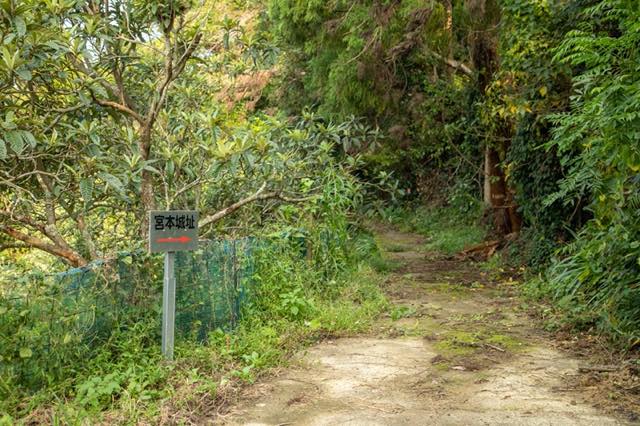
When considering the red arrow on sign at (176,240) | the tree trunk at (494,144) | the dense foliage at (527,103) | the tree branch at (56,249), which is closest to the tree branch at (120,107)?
the tree branch at (56,249)

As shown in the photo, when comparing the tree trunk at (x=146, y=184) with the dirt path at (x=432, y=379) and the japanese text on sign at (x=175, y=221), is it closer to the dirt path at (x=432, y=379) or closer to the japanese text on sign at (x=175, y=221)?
the japanese text on sign at (x=175, y=221)

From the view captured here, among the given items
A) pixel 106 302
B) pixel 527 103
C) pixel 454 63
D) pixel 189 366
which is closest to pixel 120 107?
pixel 106 302

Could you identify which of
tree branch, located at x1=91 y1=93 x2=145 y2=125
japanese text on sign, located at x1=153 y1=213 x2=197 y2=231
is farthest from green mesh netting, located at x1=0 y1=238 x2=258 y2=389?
tree branch, located at x1=91 y1=93 x2=145 y2=125

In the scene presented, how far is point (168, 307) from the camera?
4859 millimetres

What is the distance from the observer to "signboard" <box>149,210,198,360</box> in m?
4.76

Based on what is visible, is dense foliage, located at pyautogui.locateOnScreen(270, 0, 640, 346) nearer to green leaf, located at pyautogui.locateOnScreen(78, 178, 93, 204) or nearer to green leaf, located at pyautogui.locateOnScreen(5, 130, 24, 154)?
green leaf, located at pyautogui.locateOnScreen(78, 178, 93, 204)

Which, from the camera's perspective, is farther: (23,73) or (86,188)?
(86,188)

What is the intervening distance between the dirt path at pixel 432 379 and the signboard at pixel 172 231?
3.92 ft

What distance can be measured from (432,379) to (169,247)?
7.36ft

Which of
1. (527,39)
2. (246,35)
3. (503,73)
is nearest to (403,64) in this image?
(503,73)

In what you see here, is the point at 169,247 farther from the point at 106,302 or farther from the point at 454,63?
the point at 454,63

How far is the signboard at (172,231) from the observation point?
472 centimetres

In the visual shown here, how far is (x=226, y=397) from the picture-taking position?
457 cm

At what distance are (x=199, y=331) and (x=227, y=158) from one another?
150 centimetres
